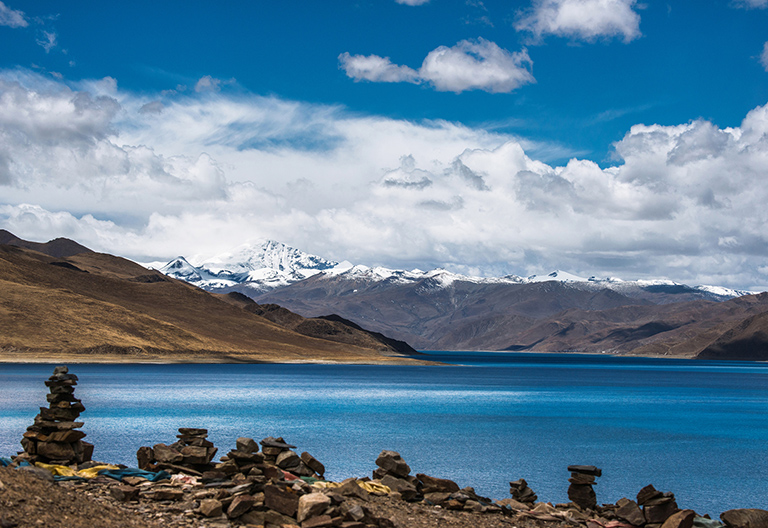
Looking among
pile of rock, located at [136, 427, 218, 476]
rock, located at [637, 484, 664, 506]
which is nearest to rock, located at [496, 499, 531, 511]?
rock, located at [637, 484, 664, 506]

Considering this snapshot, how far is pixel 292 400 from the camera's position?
90.9 meters

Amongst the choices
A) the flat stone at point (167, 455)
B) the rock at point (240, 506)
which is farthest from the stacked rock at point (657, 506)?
the flat stone at point (167, 455)

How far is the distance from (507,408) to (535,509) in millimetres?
61998

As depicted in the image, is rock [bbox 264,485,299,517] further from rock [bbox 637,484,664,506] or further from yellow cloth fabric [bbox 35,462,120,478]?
rock [bbox 637,484,664,506]

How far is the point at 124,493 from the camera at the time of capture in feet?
68.0

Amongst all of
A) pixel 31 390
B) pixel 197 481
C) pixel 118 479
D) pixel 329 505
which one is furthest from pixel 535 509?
pixel 31 390

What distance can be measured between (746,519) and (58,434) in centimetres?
2333

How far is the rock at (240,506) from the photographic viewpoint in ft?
63.9

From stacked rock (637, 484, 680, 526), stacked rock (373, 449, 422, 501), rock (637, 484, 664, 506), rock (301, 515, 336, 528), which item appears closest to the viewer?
rock (301, 515, 336, 528)

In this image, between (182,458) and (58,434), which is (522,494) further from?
(58,434)

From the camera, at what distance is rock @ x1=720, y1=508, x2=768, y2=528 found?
72.0 ft

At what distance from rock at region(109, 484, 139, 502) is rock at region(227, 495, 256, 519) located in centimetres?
332

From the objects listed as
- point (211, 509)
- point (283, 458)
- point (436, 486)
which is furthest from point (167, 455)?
point (436, 486)

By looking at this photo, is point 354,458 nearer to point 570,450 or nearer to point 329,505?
point 570,450
